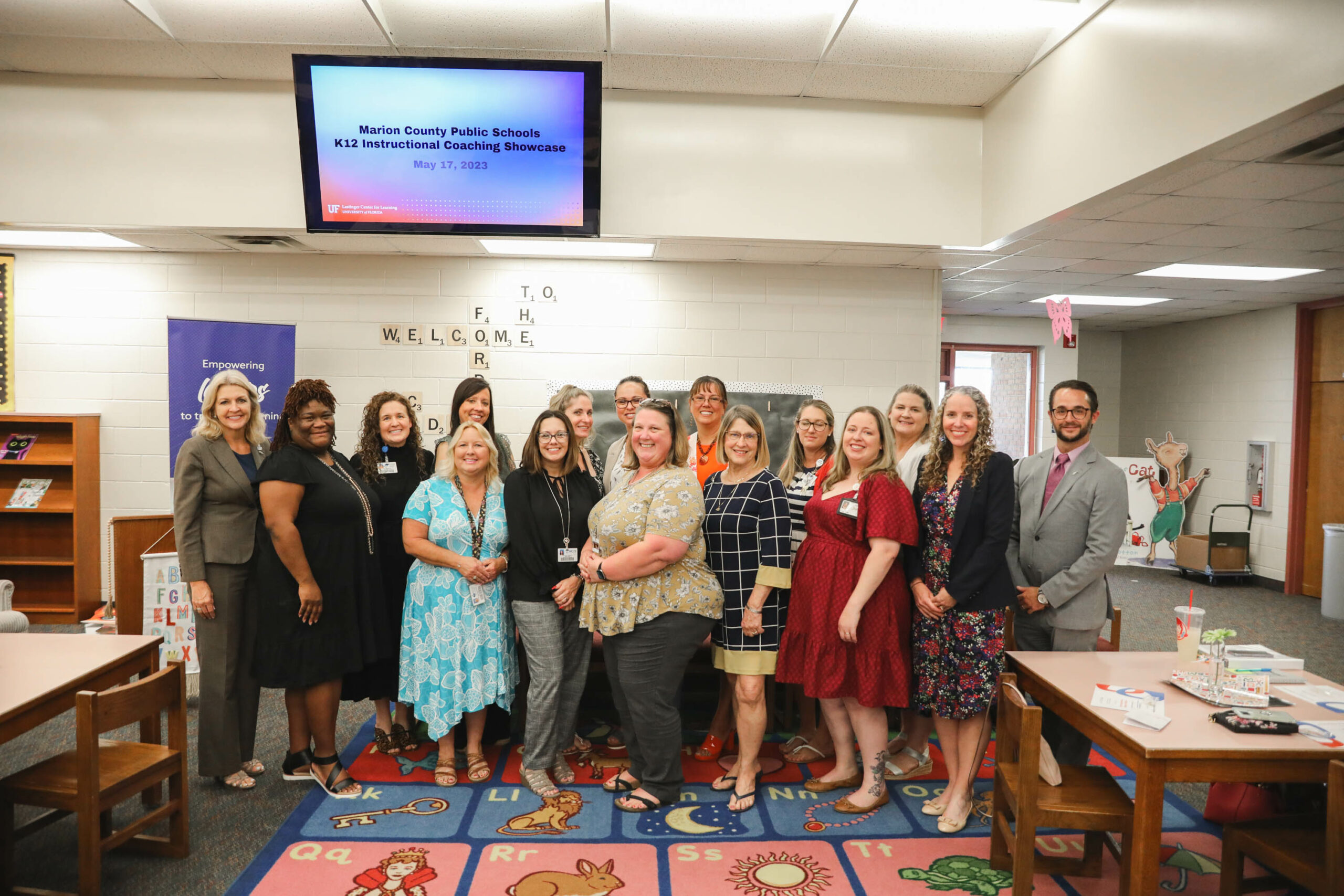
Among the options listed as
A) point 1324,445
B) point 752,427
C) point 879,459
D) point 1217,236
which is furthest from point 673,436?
point 1324,445

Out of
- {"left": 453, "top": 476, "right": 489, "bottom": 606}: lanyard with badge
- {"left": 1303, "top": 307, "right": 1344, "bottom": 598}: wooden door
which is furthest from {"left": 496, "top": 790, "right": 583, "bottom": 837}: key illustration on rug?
{"left": 1303, "top": 307, "right": 1344, "bottom": 598}: wooden door

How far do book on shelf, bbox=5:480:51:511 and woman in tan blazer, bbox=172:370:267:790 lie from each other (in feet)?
11.3

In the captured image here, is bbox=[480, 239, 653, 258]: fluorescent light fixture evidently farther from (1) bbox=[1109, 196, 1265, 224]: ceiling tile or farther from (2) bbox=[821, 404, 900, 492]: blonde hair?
(1) bbox=[1109, 196, 1265, 224]: ceiling tile

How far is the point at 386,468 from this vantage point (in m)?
3.46

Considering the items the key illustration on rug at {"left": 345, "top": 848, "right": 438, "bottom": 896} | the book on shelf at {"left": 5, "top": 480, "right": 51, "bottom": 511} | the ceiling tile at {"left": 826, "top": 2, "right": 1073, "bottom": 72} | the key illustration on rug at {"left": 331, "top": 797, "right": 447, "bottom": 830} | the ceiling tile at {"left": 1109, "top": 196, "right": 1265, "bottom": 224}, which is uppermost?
the ceiling tile at {"left": 826, "top": 2, "right": 1073, "bottom": 72}

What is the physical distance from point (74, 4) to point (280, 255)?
1933 mm

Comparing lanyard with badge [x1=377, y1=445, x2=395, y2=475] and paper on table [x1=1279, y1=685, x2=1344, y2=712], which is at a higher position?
lanyard with badge [x1=377, y1=445, x2=395, y2=475]

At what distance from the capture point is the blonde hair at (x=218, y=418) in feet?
10.4

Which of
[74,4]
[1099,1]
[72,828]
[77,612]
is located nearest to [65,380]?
[77,612]

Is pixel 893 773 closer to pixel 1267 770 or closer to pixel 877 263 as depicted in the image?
pixel 1267 770

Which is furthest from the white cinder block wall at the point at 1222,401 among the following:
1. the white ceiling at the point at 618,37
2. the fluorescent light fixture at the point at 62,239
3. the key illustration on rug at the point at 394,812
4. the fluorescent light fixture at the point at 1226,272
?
the fluorescent light fixture at the point at 62,239

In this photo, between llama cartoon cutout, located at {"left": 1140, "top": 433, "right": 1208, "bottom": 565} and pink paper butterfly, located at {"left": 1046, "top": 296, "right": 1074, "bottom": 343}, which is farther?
llama cartoon cutout, located at {"left": 1140, "top": 433, "right": 1208, "bottom": 565}

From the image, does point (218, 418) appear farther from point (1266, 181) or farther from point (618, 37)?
point (1266, 181)

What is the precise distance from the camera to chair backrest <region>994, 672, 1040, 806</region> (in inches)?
86.7
